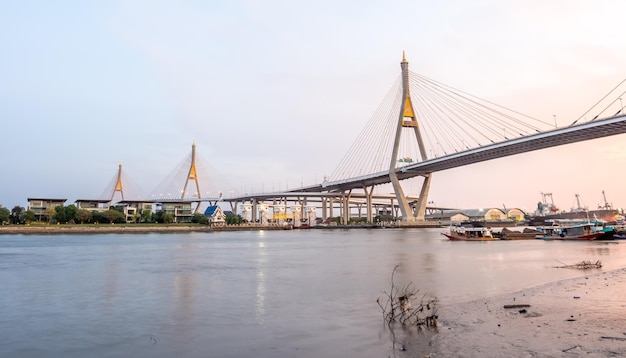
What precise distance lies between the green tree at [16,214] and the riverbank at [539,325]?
90.9 meters

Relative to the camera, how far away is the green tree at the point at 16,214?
265 feet

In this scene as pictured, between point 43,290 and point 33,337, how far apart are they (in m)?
7.13

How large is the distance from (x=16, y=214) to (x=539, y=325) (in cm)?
9751

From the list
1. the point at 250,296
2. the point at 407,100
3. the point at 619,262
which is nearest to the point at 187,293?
the point at 250,296

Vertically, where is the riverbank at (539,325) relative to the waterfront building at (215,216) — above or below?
below

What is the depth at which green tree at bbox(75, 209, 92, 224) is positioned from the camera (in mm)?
79238

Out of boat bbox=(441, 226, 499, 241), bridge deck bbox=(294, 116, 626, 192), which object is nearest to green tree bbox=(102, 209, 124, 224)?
bridge deck bbox=(294, 116, 626, 192)

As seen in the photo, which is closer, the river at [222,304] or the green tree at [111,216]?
the river at [222,304]

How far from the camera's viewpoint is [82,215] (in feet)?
261

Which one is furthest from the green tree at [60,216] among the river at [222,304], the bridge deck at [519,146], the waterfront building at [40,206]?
the river at [222,304]

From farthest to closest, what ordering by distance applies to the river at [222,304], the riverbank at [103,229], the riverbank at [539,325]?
the riverbank at [103,229] < the river at [222,304] < the riverbank at [539,325]

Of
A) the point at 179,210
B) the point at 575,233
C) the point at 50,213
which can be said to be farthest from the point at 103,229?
the point at 575,233

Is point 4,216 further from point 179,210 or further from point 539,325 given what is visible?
point 539,325

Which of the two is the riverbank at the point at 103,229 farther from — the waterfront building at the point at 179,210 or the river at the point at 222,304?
the river at the point at 222,304
